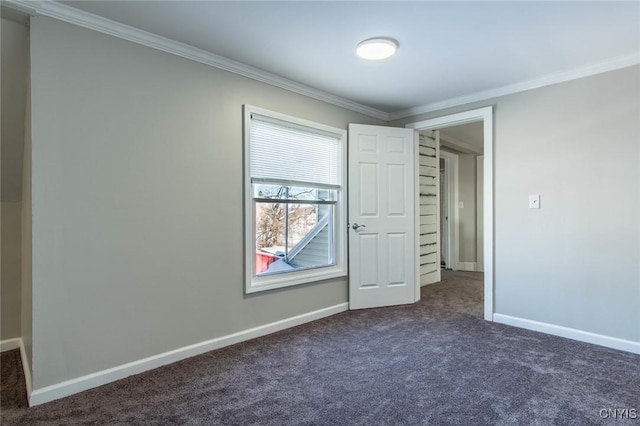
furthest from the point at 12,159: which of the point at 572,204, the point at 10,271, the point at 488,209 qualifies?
the point at 572,204

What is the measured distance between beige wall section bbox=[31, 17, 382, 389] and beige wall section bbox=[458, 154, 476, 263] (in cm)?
470

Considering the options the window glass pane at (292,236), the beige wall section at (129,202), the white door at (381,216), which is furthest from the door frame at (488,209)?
the beige wall section at (129,202)

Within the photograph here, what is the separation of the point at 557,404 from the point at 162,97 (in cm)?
312

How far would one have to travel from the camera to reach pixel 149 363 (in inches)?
91.2

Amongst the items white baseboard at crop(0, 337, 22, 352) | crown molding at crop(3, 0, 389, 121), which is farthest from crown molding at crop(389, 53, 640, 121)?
white baseboard at crop(0, 337, 22, 352)

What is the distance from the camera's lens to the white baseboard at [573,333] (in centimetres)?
263

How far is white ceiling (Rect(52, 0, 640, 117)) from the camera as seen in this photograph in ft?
6.64

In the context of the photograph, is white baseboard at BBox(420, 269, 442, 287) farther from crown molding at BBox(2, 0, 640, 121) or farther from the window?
crown molding at BBox(2, 0, 640, 121)

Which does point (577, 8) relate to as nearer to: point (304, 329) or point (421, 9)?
point (421, 9)

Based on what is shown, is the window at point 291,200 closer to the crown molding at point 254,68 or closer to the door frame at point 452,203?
the crown molding at point 254,68

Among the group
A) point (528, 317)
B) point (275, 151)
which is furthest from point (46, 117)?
point (528, 317)

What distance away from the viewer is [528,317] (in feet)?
10.3

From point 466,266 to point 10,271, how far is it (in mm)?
6344

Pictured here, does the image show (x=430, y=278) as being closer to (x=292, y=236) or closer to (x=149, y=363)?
(x=292, y=236)
